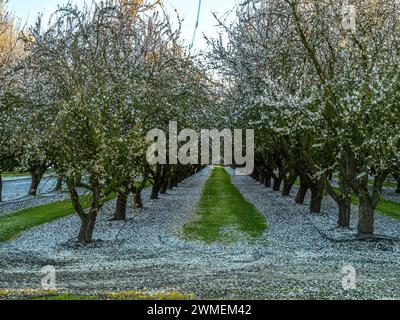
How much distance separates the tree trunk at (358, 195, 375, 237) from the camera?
20.5 meters

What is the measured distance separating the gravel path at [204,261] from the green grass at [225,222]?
65 cm

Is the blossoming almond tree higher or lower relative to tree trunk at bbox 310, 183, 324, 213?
higher

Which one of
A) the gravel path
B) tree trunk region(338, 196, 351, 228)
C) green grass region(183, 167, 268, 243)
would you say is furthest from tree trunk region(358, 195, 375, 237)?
green grass region(183, 167, 268, 243)

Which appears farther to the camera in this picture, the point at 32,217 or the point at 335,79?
the point at 32,217

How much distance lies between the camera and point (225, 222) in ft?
87.6

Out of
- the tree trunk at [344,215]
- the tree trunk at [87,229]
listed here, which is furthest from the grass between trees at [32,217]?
the tree trunk at [344,215]

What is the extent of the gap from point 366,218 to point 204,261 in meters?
7.01

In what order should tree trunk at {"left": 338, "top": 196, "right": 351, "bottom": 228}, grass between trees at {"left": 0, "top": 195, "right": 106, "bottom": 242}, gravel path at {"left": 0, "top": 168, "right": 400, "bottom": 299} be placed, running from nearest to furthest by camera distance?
gravel path at {"left": 0, "top": 168, "right": 400, "bottom": 299}
grass between trees at {"left": 0, "top": 195, "right": 106, "bottom": 242}
tree trunk at {"left": 338, "top": 196, "right": 351, "bottom": 228}

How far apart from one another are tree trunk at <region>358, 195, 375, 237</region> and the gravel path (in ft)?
2.96

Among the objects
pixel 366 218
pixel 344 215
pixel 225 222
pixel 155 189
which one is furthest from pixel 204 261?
pixel 155 189

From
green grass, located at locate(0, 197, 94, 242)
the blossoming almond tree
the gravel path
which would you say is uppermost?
the blossoming almond tree

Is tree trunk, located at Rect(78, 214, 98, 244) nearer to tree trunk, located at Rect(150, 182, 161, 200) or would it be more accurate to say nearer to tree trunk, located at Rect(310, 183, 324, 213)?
tree trunk, located at Rect(310, 183, 324, 213)

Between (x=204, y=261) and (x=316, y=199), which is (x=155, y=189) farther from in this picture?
(x=204, y=261)

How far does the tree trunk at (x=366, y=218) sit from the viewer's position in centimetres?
2053
